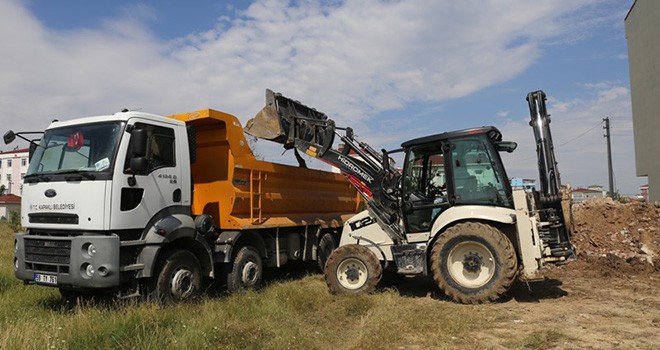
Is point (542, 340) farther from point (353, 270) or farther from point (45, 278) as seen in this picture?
point (45, 278)

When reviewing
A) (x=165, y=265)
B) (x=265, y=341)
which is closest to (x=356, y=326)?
(x=265, y=341)

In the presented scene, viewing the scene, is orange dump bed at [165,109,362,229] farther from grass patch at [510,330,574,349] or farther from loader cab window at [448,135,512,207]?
grass patch at [510,330,574,349]

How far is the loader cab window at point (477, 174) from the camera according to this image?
7.29 m

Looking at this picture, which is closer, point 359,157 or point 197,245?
point 197,245

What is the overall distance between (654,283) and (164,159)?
A: 845cm

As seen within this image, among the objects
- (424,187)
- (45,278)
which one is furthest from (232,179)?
(424,187)

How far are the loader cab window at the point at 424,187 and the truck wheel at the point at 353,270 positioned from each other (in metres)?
0.86

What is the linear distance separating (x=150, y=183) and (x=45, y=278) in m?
1.71

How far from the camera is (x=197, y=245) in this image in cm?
714

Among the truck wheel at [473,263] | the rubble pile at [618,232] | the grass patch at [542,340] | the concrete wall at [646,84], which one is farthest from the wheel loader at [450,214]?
the concrete wall at [646,84]

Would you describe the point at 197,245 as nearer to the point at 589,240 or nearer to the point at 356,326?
the point at 356,326

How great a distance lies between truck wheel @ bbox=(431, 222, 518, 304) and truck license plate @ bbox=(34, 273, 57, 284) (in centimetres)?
509

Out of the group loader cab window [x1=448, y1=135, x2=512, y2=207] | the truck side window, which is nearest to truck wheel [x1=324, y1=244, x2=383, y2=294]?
loader cab window [x1=448, y1=135, x2=512, y2=207]

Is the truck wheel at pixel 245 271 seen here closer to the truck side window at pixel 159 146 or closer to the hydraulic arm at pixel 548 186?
the truck side window at pixel 159 146
